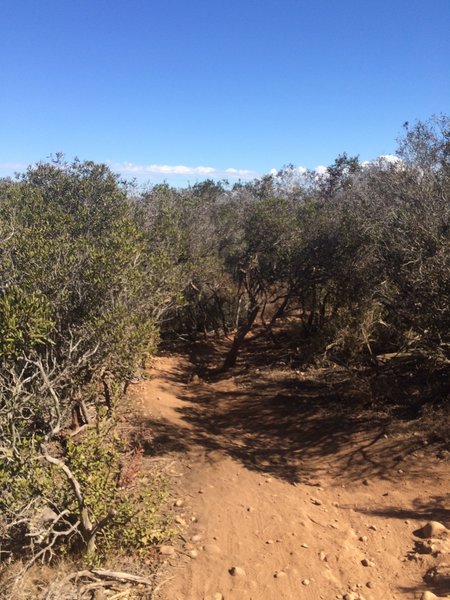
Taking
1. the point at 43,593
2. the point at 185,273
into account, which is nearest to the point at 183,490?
the point at 43,593

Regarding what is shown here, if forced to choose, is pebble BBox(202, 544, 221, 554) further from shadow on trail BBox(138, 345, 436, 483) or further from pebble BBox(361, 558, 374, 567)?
shadow on trail BBox(138, 345, 436, 483)

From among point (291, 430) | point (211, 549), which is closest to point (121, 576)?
point (211, 549)

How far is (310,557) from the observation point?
5730mm

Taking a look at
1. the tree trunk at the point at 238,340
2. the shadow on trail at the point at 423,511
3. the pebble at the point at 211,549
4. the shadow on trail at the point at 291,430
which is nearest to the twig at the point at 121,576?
the pebble at the point at 211,549

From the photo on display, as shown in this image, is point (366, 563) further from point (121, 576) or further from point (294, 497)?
A: point (121, 576)

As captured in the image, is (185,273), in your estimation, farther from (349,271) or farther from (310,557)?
(310,557)

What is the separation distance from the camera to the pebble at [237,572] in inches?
210

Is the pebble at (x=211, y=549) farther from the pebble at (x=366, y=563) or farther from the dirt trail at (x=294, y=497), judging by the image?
the pebble at (x=366, y=563)

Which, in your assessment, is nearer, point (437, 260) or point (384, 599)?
point (384, 599)

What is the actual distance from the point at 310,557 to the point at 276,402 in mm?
Result: 6797

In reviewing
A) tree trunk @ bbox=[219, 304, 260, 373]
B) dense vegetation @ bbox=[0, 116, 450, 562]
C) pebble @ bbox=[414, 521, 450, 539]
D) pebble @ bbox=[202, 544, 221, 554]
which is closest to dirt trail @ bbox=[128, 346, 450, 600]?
pebble @ bbox=[202, 544, 221, 554]

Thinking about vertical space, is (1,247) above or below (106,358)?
above

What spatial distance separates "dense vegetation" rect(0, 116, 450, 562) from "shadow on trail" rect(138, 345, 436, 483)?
4.72ft

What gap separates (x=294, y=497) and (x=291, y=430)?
337cm
